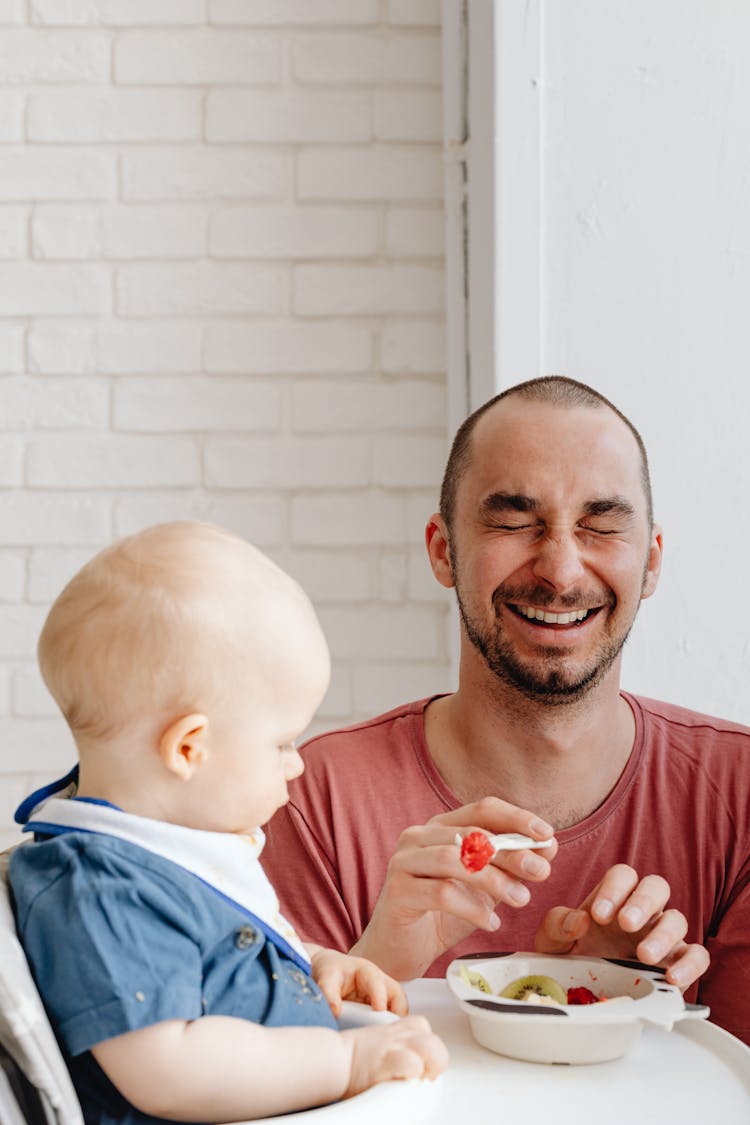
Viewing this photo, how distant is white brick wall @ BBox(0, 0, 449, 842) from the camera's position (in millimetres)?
2516

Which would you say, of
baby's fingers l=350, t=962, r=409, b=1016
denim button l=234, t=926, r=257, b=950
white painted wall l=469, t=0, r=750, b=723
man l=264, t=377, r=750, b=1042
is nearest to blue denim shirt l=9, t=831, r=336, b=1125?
denim button l=234, t=926, r=257, b=950

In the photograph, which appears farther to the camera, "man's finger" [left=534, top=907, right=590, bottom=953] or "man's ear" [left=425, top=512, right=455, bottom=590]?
"man's ear" [left=425, top=512, right=455, bottom=590]

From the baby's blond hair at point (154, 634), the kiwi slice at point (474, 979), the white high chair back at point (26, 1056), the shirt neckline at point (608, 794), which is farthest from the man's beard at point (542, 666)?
the white high chair back at point (26, 1056)

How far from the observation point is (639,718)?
161cm

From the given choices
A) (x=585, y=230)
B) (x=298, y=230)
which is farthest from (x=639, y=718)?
(x=298, y=230)

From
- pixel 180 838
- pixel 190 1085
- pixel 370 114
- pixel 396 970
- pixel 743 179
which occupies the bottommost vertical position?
pixel 396 970

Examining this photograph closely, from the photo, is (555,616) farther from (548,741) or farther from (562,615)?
(548,741)

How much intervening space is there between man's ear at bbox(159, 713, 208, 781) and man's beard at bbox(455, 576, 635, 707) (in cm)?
70

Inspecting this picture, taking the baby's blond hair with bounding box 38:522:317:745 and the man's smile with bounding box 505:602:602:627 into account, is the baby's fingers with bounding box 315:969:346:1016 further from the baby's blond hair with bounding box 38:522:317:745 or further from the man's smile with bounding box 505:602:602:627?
the man's smile with bounding box 505:602:602:627

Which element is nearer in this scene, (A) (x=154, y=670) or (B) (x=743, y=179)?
(A) (x=154, y=670)

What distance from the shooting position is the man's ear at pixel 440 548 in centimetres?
166

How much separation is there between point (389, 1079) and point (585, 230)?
53.4 inches

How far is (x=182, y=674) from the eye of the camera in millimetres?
858

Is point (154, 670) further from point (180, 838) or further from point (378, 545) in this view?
point (378, 545)
